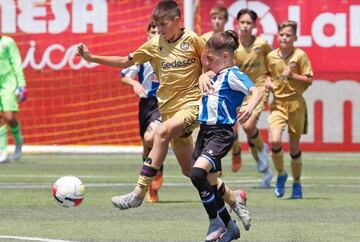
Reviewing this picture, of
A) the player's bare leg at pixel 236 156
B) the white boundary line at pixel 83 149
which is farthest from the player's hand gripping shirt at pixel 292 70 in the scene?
the white boundary line at pixel 83 149

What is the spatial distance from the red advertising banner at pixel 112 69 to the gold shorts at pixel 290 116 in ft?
24.5

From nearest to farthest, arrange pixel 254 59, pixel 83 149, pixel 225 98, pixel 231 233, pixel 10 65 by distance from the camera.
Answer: pixel 231 233 < pixel 225 98 < pixel 254 59 < pixel 10 65 < pixel 83 149

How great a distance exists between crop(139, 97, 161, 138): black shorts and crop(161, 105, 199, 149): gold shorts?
2489 mm

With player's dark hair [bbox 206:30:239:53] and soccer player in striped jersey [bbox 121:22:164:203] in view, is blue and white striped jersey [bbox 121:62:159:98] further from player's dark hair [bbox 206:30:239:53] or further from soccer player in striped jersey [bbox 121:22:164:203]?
player's dark hair [bbox 206:30:239:53]

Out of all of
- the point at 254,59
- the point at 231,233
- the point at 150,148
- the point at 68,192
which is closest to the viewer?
the point at 231,233

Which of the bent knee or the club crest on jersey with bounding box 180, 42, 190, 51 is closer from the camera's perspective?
the bent knee

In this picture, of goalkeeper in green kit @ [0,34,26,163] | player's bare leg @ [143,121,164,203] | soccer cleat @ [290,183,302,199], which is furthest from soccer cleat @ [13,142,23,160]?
soccer cleat @ [290,183,302,199]

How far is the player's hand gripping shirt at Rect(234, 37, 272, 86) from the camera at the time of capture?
16.3 m

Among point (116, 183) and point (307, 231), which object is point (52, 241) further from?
point (116, 183)

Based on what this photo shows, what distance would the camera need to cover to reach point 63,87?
22969 mm

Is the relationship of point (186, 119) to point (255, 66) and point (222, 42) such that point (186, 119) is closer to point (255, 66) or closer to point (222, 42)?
point (222, 42)

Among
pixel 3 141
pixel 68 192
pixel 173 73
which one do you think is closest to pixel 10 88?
pixel 3 141

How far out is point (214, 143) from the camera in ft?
32.8

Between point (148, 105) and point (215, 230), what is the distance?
4278 millimetres
